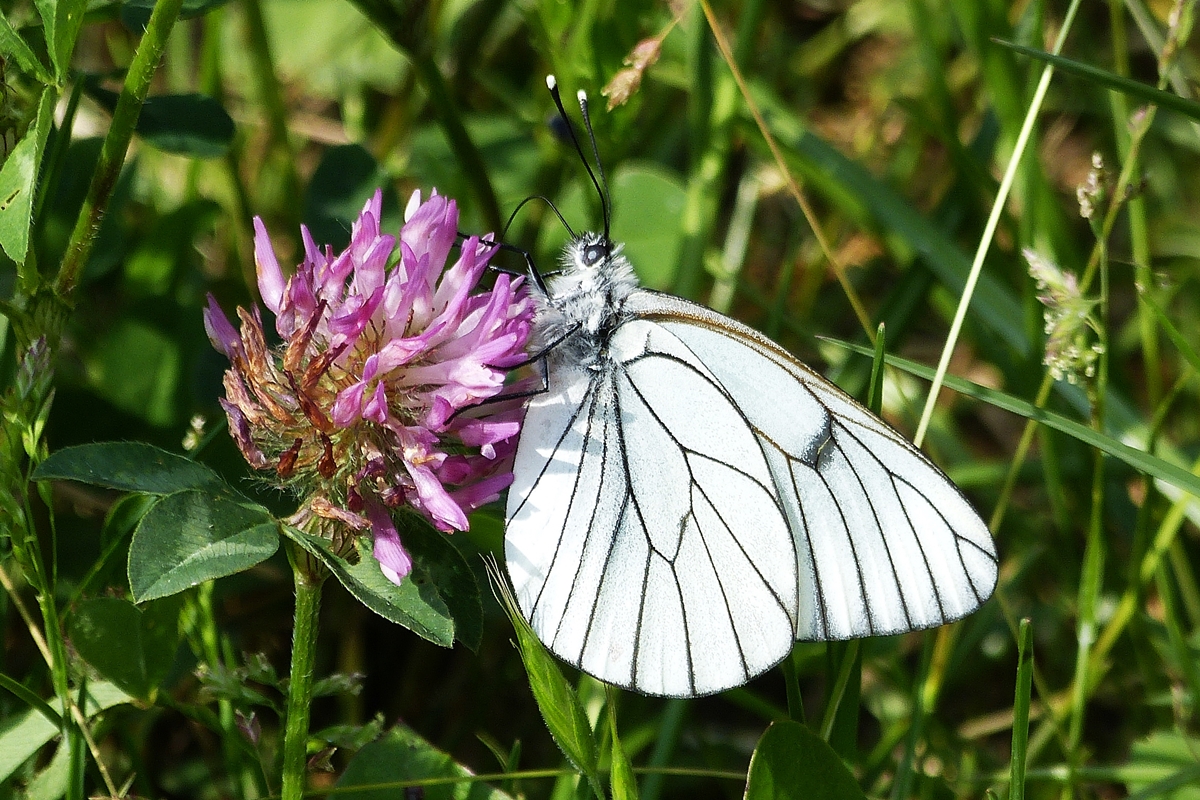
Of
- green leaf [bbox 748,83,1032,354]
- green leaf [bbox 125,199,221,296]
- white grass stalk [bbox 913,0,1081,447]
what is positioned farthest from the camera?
green leaf [bbox 748,83,1032,354]

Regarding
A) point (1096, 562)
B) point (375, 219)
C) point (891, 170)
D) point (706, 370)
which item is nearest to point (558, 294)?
point (706, 370)

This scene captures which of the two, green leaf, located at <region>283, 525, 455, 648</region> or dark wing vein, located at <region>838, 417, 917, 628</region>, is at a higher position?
dark wing vein, located at <region>838, 417, 917, 628</region>

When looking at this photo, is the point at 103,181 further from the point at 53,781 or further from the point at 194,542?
the point at 53,781

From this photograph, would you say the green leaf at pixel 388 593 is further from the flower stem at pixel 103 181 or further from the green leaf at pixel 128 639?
the flower stem at pixel 103 181

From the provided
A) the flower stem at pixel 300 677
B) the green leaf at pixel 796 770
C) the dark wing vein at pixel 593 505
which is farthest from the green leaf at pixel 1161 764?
the flower stem at pixel 300 677

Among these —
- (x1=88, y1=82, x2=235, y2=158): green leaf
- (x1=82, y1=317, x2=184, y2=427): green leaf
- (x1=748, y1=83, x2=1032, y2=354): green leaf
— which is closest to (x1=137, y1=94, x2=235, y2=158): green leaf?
(x1=88, y1=82, x2=235, y2=158): green leaf

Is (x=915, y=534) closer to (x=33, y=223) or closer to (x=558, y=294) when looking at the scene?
(x=558, y=294)

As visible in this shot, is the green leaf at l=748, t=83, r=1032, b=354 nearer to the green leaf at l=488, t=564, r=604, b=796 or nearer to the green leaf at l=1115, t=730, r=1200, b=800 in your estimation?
the green leaf at l=1115, t=730, r=1200, b=800
